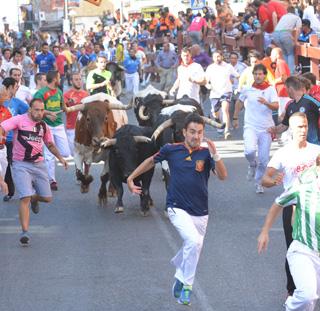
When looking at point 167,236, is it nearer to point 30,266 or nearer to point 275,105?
point 30,266

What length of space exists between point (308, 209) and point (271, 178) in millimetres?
1235

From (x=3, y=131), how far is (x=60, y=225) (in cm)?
180

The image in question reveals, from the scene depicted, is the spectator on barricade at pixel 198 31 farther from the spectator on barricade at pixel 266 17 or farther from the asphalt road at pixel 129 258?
the asphalt road at pixel 129 258

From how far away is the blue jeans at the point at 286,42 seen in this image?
75.5 ft

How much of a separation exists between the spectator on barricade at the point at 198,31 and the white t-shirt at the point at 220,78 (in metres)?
10.5

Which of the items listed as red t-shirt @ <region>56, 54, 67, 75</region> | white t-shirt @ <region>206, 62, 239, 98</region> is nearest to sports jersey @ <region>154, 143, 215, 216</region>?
white t-shirt @ <region>206, 62, 239, 98</region>

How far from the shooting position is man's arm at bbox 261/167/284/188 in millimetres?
8688

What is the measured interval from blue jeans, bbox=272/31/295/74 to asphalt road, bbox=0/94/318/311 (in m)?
7.94

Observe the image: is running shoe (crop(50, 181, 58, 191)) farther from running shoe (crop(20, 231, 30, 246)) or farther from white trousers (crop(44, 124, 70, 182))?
running shoe (crop(20, 231, 30, 246))

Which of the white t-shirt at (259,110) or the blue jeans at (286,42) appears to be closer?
the white t-shirt at (259,110)

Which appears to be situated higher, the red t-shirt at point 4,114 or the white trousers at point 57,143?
the red t-shirt at point 4,114

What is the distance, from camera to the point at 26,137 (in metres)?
12.2

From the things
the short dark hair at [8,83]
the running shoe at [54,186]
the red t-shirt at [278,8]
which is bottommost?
the running shoe at [54,186]

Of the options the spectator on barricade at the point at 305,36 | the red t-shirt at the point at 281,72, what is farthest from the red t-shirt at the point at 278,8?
the red t-shirt at the point at 281,72
